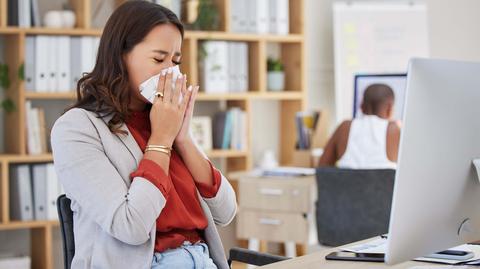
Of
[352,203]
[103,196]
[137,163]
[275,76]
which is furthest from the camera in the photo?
[275,76]

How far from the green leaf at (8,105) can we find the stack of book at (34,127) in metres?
0.07

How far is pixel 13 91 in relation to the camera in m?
4.54

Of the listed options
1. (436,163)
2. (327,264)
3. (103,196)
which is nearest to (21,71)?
(103,196)

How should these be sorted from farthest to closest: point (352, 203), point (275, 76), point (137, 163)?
point (275, 76) < point (352, 203) < point (137, 163)

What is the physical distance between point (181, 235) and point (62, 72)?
2.79m

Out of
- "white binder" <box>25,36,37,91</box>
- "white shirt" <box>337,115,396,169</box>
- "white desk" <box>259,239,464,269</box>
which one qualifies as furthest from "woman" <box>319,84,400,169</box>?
"white desk" <box>259,239,464,269</box>

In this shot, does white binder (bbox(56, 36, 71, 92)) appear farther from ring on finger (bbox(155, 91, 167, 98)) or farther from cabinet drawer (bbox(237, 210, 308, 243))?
ring on finger (bbox(155, 91, 167, 98))

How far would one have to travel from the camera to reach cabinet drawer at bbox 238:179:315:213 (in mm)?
4355

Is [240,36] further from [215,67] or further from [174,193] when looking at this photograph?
[174,193]

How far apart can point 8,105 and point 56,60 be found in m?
0.35

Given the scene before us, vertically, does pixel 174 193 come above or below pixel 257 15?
below

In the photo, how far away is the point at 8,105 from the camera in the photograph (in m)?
4.42

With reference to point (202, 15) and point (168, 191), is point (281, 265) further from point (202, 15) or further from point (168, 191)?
point (202, 15)

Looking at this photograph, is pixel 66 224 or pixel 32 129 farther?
pixel 32 129
